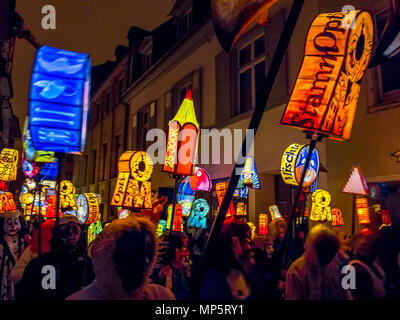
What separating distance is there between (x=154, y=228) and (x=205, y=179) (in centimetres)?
759

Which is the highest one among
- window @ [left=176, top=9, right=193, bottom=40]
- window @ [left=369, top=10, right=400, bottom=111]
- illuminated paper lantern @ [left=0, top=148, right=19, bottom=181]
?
window @ [left=176, top=9, right=193, bottom=40]

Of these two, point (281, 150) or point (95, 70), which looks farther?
point (95, 70)

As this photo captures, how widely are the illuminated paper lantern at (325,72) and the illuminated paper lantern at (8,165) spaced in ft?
31.0

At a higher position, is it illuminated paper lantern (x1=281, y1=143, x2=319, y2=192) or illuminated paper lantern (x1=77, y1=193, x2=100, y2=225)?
illuminated paper lantern (x1=281, y1=143, x2=319, y2=192)

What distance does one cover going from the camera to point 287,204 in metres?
9.80

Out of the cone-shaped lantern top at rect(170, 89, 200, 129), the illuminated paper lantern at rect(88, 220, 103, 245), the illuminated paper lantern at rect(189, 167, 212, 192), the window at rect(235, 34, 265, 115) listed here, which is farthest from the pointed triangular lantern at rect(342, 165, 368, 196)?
the illuminated paper lantern at rect(88, 220, 103, 245)

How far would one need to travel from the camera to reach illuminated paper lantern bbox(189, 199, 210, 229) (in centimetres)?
831

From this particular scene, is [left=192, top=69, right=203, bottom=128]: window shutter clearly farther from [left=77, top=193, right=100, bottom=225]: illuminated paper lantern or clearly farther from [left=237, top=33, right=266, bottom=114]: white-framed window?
[left=77, top=193, right=100, bottom=225]: illuminated paper lantern

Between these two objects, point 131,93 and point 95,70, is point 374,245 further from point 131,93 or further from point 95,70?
point 95,70

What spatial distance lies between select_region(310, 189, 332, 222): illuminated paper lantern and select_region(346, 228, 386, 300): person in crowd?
298 centimetres

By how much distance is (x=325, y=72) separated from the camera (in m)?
3.39

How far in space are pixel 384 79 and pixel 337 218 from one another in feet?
11.1
